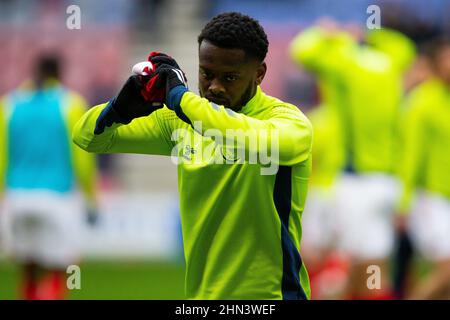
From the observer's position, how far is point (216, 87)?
11.1 feet

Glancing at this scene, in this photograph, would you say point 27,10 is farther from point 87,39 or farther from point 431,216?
point 431,216

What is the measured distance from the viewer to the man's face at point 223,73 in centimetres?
338

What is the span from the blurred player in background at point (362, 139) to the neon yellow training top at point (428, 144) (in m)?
0.18

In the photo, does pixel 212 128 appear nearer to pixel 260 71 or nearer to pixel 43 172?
pixel 260 71

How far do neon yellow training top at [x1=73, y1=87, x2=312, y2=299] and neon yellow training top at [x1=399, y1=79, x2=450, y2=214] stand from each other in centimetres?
433

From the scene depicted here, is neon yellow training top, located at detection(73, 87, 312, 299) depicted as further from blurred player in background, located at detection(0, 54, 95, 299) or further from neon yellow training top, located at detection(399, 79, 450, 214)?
blurred player in background, located at detection(0, 54, 95, 299)

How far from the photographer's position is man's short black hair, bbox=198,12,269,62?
3398 mm

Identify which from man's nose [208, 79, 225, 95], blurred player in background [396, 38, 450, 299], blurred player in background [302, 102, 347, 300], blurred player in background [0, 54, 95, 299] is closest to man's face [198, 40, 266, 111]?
man's nose [208, 79, 225, 95]

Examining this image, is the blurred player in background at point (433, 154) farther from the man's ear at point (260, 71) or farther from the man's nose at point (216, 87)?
the man's nose at point (216, 87)
